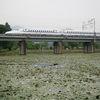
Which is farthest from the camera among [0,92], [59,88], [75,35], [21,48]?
[75,35]

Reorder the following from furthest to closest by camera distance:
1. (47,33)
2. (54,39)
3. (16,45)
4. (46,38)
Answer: (16,45)
(47,33)
(54,39)
(46,38)

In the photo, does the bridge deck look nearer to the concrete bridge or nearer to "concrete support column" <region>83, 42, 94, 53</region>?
the concrete bridge

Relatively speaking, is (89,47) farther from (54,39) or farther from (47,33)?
(47,33)

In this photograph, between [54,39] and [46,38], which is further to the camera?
[54,39]

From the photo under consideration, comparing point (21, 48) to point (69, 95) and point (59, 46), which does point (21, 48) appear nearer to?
point (59, 46)

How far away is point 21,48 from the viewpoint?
183 ft

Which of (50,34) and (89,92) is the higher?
(50,34)

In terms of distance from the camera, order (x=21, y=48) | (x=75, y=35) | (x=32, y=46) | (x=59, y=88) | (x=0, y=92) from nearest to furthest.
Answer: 1. (x=0, y=92)
2. (x=59, y=88)
3. (x=21, y=48)
4. (x=75, y=35)
5. (x=32, y=46)

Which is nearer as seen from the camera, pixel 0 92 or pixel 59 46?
pixel 0 92

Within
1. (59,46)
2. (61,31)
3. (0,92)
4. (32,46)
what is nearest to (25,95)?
(0,92)

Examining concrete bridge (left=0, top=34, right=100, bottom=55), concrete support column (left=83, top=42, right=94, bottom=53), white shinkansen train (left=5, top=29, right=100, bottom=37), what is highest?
white shinkansen train (left=5, top=29, right=100, bottom=37)

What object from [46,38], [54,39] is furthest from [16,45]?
[46,38]

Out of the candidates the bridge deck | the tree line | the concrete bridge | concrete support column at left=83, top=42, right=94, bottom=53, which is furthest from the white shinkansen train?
the tree line

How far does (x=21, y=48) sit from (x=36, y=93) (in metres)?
49.4
